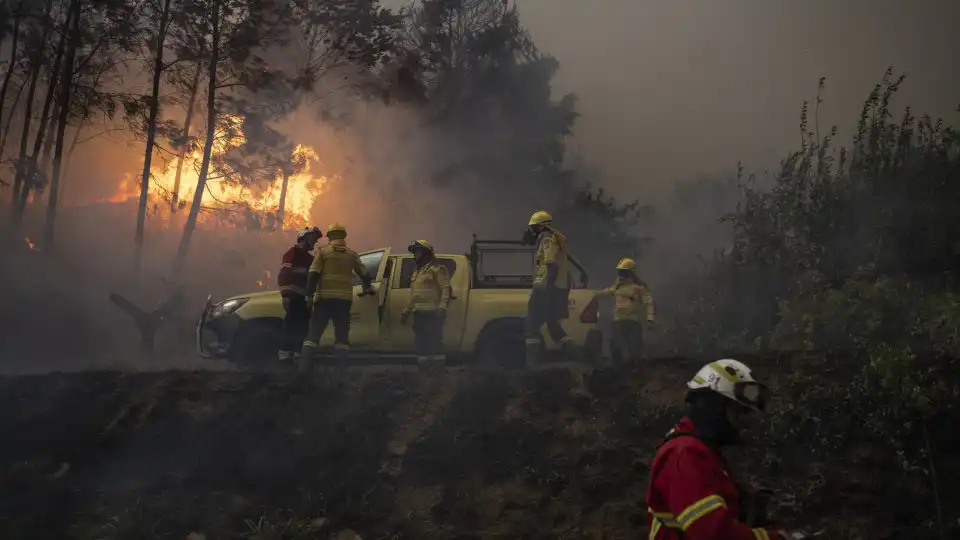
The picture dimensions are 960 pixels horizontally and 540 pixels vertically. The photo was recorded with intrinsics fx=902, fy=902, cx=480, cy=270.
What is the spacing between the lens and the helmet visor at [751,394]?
3.05 metres

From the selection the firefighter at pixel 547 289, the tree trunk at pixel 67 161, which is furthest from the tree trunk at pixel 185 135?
the firefighter at pixel 547 289

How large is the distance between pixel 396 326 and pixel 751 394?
7.34 m

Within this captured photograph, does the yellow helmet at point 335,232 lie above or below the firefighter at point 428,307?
above

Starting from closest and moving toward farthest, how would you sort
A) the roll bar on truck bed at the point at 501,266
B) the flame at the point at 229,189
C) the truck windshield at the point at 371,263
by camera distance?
the truck windshield at the point at 371,263 < the roll bar on truck bed at the point at 501,266 < the flame at the point at 229,189

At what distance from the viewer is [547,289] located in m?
9.57

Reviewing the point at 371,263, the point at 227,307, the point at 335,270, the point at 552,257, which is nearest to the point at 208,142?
the point at 371,263

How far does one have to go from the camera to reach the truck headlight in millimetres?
10031

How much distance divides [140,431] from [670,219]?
14478 mm

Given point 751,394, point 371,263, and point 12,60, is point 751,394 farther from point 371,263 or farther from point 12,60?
point 12,60

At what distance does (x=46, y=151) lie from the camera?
20.7 metres

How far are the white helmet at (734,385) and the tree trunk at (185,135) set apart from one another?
19.3 m

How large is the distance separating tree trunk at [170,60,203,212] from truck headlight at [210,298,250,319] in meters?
11.9

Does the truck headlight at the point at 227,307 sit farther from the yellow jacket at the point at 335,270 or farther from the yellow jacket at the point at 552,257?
the yellow jacket at the point at 552,257

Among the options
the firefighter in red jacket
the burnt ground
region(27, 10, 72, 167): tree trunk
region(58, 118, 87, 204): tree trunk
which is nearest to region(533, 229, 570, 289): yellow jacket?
the burnt ground
